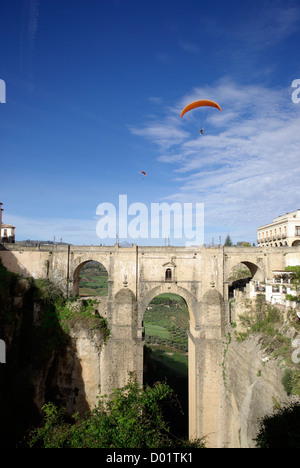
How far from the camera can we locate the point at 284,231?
90.6 ft

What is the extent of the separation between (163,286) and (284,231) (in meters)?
13.9

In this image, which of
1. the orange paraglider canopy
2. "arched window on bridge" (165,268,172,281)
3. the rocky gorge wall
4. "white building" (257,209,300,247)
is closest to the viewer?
the rocky gorge wall

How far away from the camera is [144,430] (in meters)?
10.4

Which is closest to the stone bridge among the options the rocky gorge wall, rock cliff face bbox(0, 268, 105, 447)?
rock cliff face bbox(0, 268, 105, 447)

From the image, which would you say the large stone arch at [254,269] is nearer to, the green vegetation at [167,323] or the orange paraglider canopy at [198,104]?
the orange paraglider canopy at [198,104]

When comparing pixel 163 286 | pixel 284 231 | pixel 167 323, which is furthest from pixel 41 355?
pixel 167 323

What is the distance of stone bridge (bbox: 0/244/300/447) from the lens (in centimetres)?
2050

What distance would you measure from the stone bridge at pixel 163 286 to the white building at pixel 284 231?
5171 millimetres

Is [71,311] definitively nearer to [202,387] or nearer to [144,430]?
[202,387]

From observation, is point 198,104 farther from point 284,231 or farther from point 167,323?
point 167,323

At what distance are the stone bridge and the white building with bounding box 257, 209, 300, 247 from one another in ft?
17.0

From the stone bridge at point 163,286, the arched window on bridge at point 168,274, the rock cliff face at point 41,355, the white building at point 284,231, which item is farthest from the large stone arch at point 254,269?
the rock cliff face at point 41,355

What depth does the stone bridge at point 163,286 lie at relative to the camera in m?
20.5

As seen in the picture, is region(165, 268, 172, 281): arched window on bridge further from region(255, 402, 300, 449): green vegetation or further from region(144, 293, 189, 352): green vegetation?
region(144, 293, 189, 352): green vegetation
